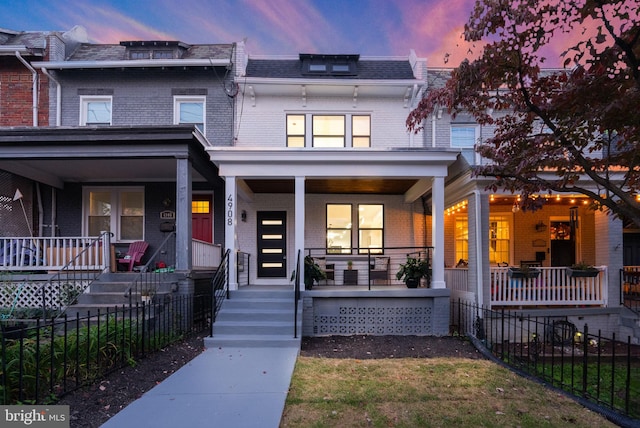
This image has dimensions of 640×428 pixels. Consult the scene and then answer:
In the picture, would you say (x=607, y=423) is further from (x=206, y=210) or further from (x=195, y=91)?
Answer: (x=195, y=91)

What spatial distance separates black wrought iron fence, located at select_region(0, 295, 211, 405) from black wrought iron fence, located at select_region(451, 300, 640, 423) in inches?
237

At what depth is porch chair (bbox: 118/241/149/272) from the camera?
11.2 m

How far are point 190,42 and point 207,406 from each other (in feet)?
40.8

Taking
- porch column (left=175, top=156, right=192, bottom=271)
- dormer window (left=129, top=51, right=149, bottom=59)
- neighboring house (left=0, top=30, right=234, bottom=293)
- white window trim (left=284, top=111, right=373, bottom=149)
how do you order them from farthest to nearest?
dormer window (left=129, top=51, right=149, bottom=59) → white window trim (left=284, top=111, right=373, bottom=149) → neighboring house (left=0, top=30, right=234, bottom=293) → porch column (left=175, top=156, right=192, bottom=271)

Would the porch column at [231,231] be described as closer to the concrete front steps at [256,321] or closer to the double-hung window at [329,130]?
the concrete front steps at [256,321]

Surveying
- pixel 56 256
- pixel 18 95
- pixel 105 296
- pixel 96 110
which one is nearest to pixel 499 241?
pixel 105 296

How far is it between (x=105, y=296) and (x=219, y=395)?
15.4 ft

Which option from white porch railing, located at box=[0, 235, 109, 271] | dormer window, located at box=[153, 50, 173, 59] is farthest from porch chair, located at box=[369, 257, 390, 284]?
dormer window, located at box=[153, 50, 173, 59]

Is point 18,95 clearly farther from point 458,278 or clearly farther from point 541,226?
point 541,226

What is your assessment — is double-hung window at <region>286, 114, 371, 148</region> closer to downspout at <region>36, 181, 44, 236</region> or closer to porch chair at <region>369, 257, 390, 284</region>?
porch chair at <region>369, 257, 390, 284</region>

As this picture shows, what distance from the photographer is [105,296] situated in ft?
27.7

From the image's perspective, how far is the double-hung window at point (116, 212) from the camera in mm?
12461

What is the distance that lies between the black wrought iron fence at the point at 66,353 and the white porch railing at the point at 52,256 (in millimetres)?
2140

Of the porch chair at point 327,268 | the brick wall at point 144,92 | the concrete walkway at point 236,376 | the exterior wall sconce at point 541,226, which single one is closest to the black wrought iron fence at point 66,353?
the concrete walkway at point 236,376
